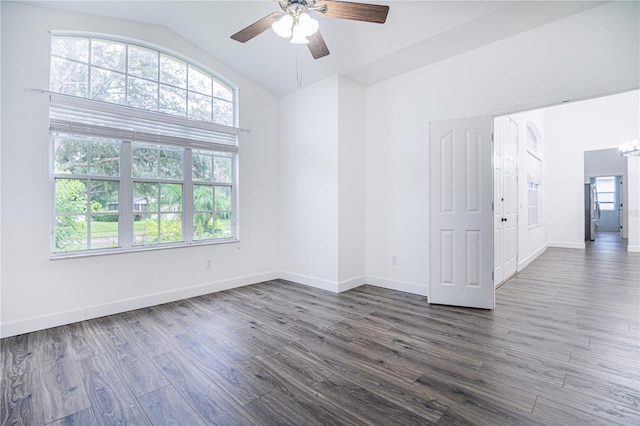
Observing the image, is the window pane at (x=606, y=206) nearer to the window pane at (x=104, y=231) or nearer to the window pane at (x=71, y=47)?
the window pane at (x=104, y=231)

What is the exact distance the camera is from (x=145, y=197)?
3.71 m

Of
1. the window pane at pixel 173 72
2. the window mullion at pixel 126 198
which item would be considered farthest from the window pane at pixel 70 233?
the window pane at pixel 173 72

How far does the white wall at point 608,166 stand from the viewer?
374 inches

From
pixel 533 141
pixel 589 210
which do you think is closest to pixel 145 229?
pixel 533 141

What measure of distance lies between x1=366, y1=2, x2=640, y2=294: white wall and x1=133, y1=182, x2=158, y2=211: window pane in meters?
2.99


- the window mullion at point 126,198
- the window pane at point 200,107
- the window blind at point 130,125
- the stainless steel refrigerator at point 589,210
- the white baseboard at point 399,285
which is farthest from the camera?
the stainless steel refrigerator at point 589,210

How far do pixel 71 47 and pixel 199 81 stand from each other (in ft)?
4.63

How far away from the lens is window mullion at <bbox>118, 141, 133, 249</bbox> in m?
3.51

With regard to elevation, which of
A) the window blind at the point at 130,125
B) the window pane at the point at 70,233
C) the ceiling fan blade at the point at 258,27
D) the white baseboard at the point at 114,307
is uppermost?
the ceiling fan blade at the point at 258,27

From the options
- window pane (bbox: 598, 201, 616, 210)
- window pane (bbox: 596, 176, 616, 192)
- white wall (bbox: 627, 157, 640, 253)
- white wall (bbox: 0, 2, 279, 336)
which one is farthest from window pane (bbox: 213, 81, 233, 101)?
window pane (bbox: 598, 201, 616, 210)

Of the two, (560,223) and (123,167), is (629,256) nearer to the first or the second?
(560,223)

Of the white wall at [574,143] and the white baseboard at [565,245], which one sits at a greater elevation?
the white wall at [574,143]

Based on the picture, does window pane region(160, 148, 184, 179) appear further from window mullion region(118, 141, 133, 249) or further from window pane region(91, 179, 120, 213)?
window pane region(91, 179, 120, 213)

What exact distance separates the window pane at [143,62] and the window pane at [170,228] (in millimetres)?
1798
